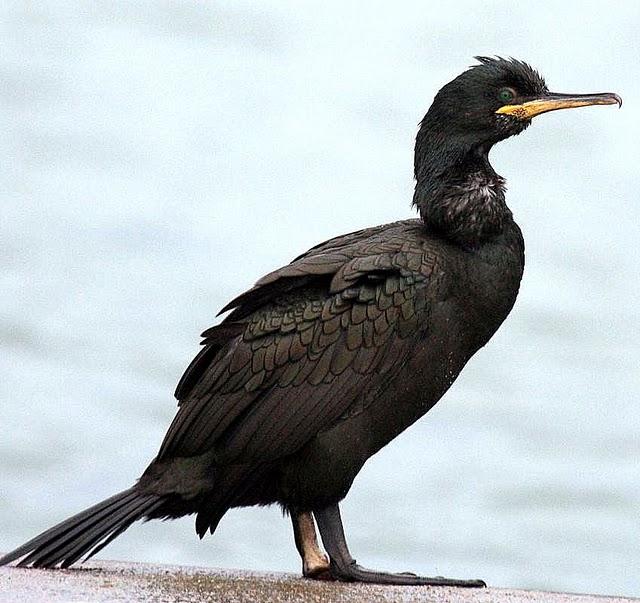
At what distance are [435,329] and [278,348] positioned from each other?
903 millimetres

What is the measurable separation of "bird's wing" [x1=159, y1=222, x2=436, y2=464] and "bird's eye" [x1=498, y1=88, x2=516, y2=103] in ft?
3.64

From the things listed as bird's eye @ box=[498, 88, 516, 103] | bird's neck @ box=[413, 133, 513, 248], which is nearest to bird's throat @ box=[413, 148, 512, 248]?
bird's neck @ box=[413, 133, 513, 248]

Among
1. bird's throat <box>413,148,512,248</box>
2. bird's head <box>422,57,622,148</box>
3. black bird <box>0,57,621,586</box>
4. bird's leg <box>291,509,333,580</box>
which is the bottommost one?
bird's leg <box>291,509,333,580</box>

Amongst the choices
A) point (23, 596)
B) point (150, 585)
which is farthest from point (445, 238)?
point (23, 596)

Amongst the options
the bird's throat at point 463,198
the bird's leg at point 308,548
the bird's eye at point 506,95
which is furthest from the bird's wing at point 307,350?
the bird's eye at point 506,95

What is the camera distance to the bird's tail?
8379 mm

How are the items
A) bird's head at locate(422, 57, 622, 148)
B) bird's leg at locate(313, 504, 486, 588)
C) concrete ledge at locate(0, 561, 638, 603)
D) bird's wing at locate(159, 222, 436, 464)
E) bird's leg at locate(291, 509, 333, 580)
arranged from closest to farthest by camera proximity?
concrete ledge at locate(0, 561, 638, 603) < bird's wing at locate(159, 222, 436, 464) < bird's leg at locate(313, 504, 486, 588) < bird's leg at locate(291, 509, 333, 580) < bird's head at locate(422, 57, 622, 148)

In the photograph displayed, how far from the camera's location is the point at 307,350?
327 inches

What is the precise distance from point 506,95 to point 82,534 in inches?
145

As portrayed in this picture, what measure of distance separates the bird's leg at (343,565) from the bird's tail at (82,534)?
3.21ft

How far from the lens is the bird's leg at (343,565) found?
27.4 ft

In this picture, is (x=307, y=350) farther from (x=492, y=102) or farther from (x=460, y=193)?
(x=492, y=102)

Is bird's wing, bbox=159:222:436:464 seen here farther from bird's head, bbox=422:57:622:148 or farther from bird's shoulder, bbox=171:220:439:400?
bird's head, bbox=422:57:622:148

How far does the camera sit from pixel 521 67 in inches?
359
